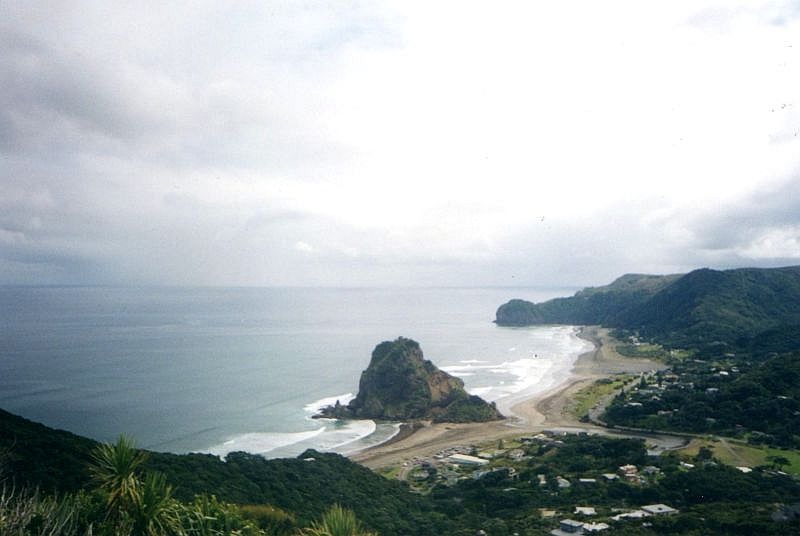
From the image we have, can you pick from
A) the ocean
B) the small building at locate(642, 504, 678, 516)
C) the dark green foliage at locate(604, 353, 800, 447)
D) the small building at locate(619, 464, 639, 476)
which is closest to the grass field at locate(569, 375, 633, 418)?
the dark green foliage at locate(604, 353, 800, 447)

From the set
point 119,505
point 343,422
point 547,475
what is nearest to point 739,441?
point 547,475

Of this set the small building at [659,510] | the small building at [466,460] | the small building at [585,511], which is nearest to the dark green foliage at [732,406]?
the small building at [466,460]

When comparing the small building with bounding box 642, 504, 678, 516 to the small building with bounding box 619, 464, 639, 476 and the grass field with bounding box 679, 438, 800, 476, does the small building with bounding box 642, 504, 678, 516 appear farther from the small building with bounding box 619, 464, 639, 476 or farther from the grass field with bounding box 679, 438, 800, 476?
the grass field with bounding box 679, 438, 800, 476

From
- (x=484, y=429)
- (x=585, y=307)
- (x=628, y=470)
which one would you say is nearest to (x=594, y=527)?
(x=628, y=470)

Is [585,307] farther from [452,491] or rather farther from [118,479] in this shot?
[118,479]

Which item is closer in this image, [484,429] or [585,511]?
[585,511]

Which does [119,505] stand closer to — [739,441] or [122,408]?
[739,441]
